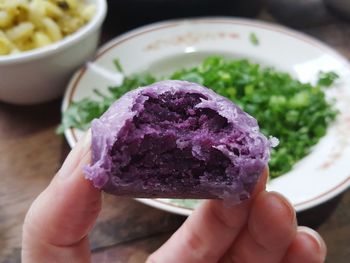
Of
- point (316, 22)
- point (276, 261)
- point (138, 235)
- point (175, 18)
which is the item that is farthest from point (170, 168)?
point (316, 22)

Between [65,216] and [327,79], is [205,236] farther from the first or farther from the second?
[327,79]

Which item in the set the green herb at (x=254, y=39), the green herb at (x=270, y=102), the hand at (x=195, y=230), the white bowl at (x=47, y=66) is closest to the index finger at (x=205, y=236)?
the hand at (x=195, y=230)

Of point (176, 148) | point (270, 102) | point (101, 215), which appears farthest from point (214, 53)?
point (176, 148)

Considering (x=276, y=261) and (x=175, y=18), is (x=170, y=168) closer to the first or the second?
(x=276, y=261)

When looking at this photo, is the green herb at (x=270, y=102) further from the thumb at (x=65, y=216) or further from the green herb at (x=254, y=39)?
the thumb at (x=65, y=216)

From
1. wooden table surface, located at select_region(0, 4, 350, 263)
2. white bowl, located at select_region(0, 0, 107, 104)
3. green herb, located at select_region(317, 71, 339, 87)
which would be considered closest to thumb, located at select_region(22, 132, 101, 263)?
wooden table surface, located at select_region(0, 4, 350, 263)

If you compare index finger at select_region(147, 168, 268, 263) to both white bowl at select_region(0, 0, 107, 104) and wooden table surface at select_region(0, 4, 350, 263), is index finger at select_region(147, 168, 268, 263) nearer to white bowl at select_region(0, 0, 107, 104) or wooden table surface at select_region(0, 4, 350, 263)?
wooden table surface at select_region(0, 4, 350, 263)
